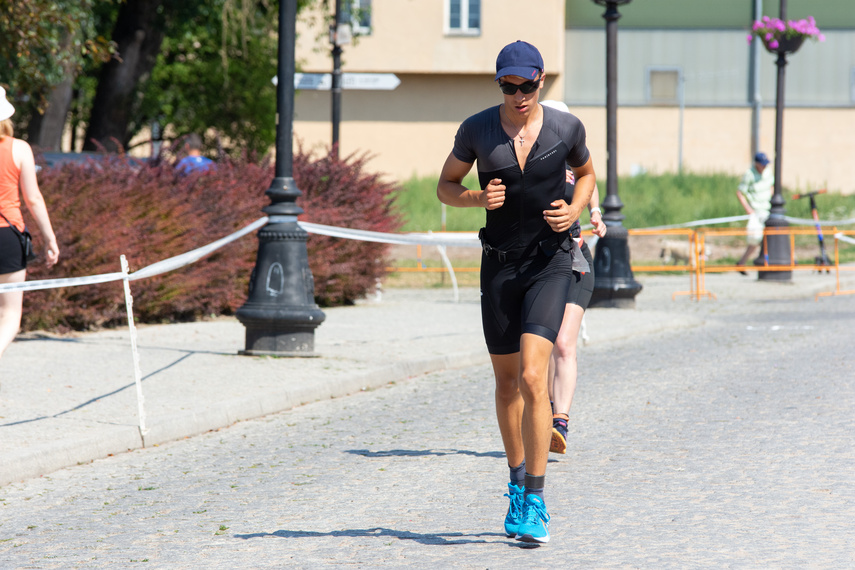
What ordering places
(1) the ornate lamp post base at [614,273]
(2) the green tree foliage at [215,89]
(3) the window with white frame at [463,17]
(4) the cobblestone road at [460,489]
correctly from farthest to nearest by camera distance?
(3) the window with white frame at [463,17] < (2) the green tree foliage at [215,89] < (1) the ornate lamp post base at [614,273] < (4) the cobblestone road at [460,489]

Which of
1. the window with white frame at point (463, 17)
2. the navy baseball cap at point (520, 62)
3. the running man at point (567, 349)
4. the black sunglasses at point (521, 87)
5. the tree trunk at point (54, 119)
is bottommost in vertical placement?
the running man at point (567, 349)

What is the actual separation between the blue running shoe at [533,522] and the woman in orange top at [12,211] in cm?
419

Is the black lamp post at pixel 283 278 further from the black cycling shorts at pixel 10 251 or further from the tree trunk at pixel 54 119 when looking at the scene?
the tree trunk at pixel 54 119

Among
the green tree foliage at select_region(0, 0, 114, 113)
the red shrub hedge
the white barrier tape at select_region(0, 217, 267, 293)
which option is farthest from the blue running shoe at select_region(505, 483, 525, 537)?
the green tree foliage at select_region(0, 0, 114, 113)

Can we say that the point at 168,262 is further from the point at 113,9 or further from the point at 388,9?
the point at 388,9

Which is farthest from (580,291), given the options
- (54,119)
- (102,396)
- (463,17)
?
(463,17)

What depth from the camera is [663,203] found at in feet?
113

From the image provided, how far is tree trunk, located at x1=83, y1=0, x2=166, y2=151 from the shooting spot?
790 inches

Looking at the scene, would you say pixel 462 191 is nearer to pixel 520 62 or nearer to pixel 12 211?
pixel 520 62

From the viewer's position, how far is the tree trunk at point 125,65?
65.8ft

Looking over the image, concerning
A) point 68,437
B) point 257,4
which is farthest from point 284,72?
point 257,4

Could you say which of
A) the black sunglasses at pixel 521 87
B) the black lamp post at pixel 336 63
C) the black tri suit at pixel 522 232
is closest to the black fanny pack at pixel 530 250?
the black tri suit at pixel 522 232

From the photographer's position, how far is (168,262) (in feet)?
28.3

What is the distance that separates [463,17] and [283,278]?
Answer: 28.4 meters
